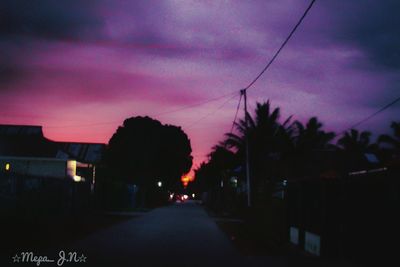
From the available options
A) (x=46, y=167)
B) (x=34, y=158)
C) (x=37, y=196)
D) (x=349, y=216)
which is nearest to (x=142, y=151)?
(x=46, y=167)

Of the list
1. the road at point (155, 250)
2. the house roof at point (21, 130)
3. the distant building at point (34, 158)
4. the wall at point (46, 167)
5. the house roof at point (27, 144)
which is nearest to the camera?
the road at point (155, 250)

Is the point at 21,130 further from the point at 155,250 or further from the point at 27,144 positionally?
the point at 155,250

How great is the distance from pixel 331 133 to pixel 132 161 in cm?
2145

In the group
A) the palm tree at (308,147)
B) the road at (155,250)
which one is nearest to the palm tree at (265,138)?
the palm tree at (308,147)

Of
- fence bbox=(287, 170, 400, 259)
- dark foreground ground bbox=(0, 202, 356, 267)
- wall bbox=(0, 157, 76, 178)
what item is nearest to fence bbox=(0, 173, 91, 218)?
dark foreground ground bbox=(0, 202, 356, 267)

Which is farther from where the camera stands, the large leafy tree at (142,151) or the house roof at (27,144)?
the large leafy tree at (142,151)

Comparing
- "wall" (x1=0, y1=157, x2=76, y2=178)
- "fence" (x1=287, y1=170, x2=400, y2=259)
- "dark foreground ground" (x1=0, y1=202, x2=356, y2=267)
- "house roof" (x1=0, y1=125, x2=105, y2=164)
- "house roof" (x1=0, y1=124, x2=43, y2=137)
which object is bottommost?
"dark foreground ground" (x1=0, y1=202, x2=356, y2=267)

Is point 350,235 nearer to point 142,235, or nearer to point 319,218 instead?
point 319,218

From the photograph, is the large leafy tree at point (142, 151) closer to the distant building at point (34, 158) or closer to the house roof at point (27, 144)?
the house roof at point (27, 144)

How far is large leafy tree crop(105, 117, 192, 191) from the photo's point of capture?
58375mm

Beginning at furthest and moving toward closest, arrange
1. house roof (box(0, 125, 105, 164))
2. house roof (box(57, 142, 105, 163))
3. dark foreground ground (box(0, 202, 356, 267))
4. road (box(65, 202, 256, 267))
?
house roof (box(57, 142, 105, 163))
house roof (box(0, 125, 105, 164))
road (box(65, 202, 256, 267))
dark foreground ground (box(0, 202, 356, 267))

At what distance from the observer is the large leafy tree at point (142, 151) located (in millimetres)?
58375

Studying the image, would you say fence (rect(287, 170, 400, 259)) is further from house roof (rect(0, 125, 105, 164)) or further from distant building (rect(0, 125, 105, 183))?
house roof (rect(0, 125, 105, 164))

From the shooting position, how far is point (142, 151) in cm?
5947
